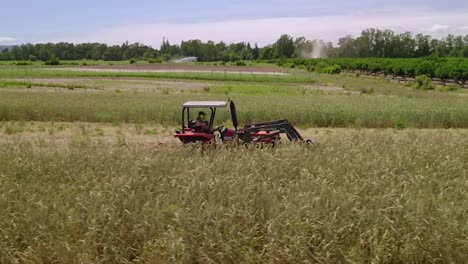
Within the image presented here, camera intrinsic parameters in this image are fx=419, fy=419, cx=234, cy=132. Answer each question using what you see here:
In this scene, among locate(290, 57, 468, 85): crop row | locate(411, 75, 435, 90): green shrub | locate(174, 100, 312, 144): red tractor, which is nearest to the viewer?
locate(174, 100, 312, 144): red tractor

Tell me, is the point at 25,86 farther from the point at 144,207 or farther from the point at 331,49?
the point at 331,49

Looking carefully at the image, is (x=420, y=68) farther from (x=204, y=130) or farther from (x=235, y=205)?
(x=235, y=205)

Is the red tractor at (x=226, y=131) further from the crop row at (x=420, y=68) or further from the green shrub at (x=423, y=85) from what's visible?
the crop row at (x=420, y=68)

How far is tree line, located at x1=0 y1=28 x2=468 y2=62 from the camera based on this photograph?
425 feet

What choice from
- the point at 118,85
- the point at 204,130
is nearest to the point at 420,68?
the point at 118,85

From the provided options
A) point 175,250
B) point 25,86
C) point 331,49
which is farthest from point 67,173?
point 331,49

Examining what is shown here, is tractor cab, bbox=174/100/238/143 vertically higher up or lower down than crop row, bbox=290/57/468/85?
lower down

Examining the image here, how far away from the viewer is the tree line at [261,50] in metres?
130

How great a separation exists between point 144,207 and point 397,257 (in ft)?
8.28

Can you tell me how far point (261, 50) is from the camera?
158m

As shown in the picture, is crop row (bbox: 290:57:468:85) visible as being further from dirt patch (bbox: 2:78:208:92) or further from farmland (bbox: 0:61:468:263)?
farmland (bbox: 0:61:468:263)

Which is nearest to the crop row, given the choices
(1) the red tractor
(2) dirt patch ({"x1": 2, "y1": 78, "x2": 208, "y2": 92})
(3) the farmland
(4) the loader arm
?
(2) dirt patch ({"x1": 2, "y1": 78, "x2": 208, "y2": 92})

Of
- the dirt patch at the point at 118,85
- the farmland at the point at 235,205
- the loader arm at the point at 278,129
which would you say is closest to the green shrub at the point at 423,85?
the dirt patch at the point at 118,85

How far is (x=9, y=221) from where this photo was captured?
13.8ft
